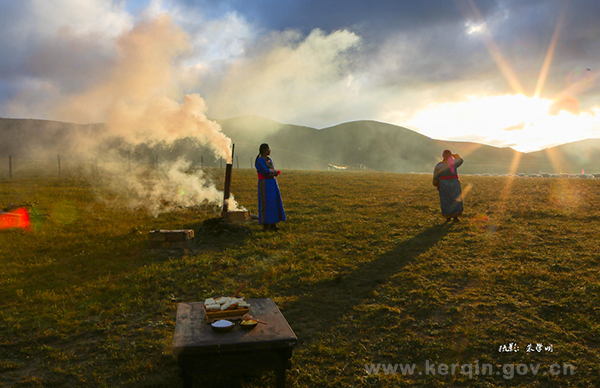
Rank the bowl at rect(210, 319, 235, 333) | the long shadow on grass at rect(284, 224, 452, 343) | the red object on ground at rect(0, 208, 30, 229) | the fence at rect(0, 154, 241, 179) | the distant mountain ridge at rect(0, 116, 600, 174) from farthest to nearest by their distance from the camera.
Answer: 1. the distant mountain ridge at rect(0, 116, 600, 174)
2. the fence at rect(0, 154, 241, 179)
3. the red object on ground at rect(0, 208, 30, 229)
4. the long shadow on grass at rect(284, 224, 452, 343)
5. the bowl at rect(210, 319, 235, 333)

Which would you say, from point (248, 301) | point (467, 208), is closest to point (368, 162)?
point (467, 208)

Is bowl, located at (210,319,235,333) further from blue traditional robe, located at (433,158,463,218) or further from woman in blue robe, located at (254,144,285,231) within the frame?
blue traditional robe, located at (433,158,463,218)

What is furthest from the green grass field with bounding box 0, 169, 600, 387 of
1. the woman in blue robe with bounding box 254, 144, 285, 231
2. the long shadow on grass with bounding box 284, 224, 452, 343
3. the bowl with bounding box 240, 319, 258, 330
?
the bowl with bounding box 240, 319, 258, 330

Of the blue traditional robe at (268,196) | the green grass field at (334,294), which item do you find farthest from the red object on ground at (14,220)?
the blue traditional robe at (268,196)

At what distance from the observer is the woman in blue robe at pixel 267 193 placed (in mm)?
11523

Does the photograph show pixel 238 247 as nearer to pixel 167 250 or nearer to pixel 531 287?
pixel 167 250

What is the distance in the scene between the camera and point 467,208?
1617 centimetres

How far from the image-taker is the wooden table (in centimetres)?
363

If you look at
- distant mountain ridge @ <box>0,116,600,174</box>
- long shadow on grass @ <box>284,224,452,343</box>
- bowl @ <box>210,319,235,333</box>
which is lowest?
long shadow on grass @ <box>284,224,452,343</box>

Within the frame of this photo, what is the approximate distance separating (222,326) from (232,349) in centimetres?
32

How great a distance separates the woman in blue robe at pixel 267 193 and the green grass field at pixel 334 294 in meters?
0.48

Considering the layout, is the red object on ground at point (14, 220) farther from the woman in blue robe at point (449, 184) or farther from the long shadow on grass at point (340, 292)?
the woman in blue robe at point (449, 184)

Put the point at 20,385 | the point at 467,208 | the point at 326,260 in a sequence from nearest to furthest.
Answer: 1. the point at 20,385
2. the point at 326,260
3. the point at 467,208

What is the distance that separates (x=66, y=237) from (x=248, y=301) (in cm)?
903
